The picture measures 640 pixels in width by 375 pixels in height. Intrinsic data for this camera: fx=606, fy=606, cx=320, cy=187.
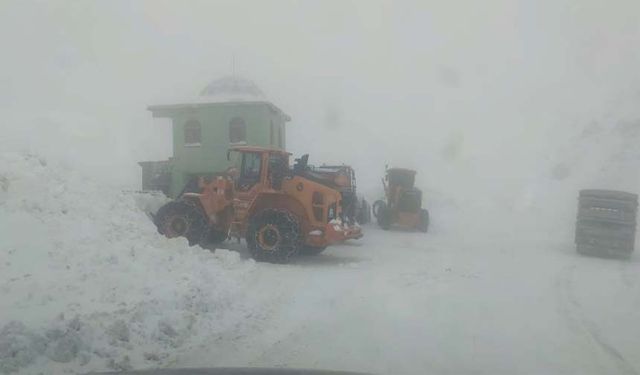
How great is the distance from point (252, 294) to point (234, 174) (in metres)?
4.81

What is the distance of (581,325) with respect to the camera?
736cm

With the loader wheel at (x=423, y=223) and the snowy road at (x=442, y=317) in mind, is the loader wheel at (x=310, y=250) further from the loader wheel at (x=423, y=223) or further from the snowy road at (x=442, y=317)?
the loader wheel at (x=423, y=223)

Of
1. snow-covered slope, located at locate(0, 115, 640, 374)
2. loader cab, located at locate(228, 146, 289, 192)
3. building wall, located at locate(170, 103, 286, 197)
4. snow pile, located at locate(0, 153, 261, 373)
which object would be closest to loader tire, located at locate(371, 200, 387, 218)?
building wall, located at locate(170, 103, 286, 197)

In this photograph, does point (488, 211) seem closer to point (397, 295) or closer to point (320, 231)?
point (320, 231)

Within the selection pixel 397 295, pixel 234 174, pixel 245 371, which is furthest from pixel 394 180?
pixel 245 371

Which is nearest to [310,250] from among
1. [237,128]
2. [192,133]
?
[237,128]

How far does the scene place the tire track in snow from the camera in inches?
227

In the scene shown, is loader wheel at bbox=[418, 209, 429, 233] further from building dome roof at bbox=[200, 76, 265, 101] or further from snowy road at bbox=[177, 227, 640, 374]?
building dome roof at bbox=[200, 76, 265, 101]

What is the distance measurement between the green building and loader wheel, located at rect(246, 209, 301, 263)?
11156mm

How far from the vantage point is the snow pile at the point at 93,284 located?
A: 546 centimetres

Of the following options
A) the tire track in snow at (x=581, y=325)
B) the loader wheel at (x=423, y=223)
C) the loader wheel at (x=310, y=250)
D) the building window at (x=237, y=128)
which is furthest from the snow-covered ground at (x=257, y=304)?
the building window at (x=237, y=128)

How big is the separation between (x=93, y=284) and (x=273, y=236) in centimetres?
491

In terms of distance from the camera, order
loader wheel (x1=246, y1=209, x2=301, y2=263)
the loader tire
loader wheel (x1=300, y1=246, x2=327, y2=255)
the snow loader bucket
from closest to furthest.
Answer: loader wheel (x1=246, y1=209, x2=301, y2=263) < the snow loader bucket < loader wheel (x1=300, y1=246, x2=327, y2=255) < the loader tire

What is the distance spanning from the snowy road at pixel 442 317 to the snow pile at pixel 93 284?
1.74 feet
